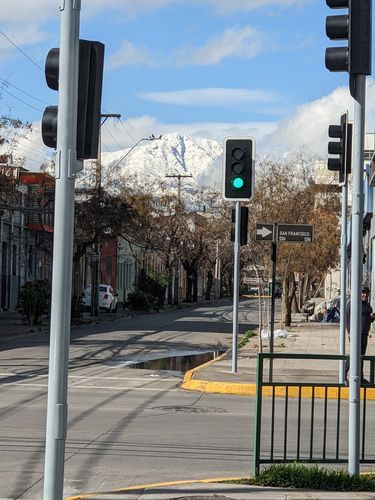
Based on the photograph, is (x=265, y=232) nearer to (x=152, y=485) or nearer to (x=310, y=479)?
(x=152, y=485)

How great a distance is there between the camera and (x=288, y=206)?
132 ft

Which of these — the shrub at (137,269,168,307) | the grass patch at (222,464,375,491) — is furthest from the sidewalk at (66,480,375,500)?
the shrub at (137,269,168,307)

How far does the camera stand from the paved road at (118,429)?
953 cm

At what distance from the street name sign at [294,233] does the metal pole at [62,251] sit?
11.7m

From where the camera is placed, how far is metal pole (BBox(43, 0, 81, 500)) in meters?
6.86

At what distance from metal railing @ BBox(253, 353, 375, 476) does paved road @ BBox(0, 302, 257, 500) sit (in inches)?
20.2

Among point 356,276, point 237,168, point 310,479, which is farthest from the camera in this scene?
point 237,168

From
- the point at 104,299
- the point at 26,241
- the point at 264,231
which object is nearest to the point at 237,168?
the point at 264,231

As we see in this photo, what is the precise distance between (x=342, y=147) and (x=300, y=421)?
4.72 m

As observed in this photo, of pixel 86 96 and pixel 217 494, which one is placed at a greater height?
pixel 86 96

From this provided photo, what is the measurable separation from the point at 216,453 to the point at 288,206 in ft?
97.9

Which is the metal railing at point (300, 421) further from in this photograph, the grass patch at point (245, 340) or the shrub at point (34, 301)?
the shrub at point (34, 301)

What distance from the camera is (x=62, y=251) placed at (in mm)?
6863

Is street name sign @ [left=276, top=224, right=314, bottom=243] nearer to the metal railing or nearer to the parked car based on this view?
the metal railing
